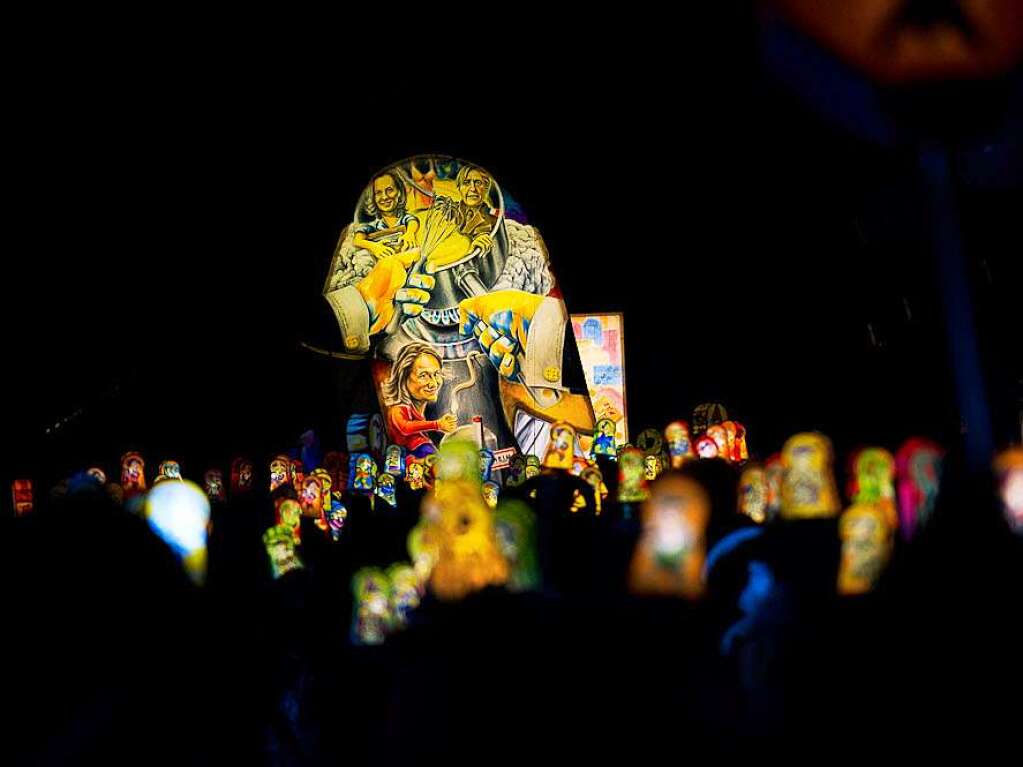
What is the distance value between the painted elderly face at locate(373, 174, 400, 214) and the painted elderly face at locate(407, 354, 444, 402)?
1.59 metres

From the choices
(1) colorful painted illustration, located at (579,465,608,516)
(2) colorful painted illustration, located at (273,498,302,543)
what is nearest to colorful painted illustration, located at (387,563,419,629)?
(2) colorful painted illustration, located at (273,498,302,543)

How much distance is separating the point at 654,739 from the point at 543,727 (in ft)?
0.59

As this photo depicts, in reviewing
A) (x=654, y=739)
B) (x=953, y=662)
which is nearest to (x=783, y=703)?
(x=654, y=739)

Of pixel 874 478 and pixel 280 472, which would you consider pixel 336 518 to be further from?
pixel 874 478

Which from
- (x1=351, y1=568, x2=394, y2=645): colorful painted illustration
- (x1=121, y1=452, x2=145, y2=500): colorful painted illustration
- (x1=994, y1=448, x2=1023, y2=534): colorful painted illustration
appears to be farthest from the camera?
(x1=121, y1=452, x2=145, y2=500): colorful painted illustration

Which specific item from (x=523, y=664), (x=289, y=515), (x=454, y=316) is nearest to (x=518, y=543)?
(x=289, y=515)

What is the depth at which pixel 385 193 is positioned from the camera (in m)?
11.3

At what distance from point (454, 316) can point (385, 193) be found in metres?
1.48

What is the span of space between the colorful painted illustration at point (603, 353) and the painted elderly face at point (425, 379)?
3.12 meters

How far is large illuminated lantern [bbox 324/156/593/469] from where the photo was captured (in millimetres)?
11023

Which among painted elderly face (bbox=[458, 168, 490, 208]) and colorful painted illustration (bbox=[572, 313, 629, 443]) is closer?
painted elderly face (bbox=[458, 168, 490, 208])

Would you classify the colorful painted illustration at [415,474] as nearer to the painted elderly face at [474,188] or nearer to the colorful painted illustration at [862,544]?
the painted elderly face at [474,188]

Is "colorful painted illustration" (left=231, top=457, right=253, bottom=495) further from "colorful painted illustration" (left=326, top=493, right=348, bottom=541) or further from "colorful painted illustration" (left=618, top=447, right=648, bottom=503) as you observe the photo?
"colorful painted illustration" (left=618, top=447, right=648, bottom=503)

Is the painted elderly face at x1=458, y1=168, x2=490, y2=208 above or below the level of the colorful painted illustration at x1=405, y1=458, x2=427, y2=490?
above
